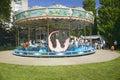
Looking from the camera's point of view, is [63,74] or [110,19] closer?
[63,74]

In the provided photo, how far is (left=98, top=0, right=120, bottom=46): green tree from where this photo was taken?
3794 centimetres

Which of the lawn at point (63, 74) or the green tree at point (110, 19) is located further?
the green tree at point (110, 19)

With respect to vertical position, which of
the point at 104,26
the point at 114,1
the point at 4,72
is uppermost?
the point at 114,1

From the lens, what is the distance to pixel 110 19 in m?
39.0

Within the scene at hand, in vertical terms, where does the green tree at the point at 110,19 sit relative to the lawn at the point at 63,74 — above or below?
above

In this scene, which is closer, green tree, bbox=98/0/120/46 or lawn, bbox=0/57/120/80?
lawn, bbox=0/57/120/80

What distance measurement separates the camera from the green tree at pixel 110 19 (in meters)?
37.9

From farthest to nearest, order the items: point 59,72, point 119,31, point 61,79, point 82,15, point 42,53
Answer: point 119,31 < point 82,15 < point 42,53 < point 59,72 < point 61,79

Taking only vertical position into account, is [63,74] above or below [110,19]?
below

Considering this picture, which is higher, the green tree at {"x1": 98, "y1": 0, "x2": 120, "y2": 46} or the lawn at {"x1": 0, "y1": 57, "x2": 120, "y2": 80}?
the green tree at {"x1": 98, "y1": 0, "x2": 120, "y2": 46}

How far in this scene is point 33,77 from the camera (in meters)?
13.2

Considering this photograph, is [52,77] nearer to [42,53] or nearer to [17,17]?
[42,53]

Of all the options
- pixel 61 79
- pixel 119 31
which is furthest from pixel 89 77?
pixel 119 31

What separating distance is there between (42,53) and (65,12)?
4.63 m
